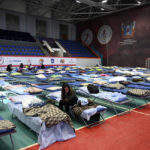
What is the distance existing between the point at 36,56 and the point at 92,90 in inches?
447

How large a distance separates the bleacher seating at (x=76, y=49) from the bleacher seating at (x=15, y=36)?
4326 millimetres

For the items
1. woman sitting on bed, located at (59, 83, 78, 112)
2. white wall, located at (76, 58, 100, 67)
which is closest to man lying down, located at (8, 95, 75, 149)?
woman sitting on bed, located at (59, 83, 78, 112)

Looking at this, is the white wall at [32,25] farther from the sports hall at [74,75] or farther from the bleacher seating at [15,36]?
the bleacher seating at [15,36]

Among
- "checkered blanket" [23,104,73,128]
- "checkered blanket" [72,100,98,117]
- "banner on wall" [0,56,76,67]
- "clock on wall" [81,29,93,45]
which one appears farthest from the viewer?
"clock on wall" [81,29,93,45]

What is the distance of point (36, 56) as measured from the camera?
14664 millimetres

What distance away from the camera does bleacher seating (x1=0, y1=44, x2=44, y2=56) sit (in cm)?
1435

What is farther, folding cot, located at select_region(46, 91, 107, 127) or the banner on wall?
the banner on wall

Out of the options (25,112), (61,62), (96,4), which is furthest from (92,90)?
(96,4)

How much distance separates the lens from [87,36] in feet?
71.9

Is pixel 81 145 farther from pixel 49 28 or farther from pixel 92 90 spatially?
pixel 49 28

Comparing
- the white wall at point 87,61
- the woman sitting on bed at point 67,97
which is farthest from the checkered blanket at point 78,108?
the white wall at point 87,61

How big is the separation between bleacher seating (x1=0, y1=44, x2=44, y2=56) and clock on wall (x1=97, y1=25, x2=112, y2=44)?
777 centimetres

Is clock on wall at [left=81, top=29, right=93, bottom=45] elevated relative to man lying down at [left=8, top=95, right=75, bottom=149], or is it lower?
elevated

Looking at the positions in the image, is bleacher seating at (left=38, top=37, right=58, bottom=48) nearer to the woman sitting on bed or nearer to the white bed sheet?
the woman sitting on bed
